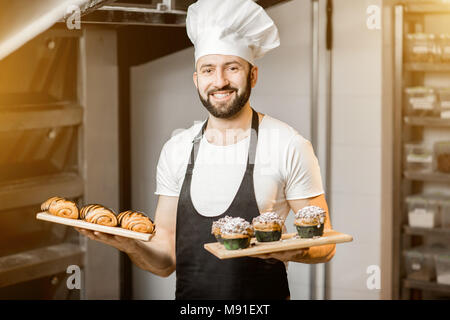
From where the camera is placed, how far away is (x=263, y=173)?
1.89m

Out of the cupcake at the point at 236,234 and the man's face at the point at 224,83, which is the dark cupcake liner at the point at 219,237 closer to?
the cupcake at the point at 236,234

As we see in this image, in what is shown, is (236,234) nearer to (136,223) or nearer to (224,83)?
(136,223)

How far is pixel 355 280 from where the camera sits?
8.43 feet

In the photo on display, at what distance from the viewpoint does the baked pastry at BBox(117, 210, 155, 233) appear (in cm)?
178

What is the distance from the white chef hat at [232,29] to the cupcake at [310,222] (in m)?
0.41

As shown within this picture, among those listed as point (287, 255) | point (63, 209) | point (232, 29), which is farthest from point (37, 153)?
point (287, 255)

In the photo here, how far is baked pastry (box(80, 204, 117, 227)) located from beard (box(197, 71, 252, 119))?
14.8 inches

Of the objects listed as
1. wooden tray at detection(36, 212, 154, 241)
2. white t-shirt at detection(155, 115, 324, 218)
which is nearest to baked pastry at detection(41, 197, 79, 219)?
wooden tray at detection(36, 212, 154, 241)

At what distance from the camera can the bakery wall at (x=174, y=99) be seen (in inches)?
83.0

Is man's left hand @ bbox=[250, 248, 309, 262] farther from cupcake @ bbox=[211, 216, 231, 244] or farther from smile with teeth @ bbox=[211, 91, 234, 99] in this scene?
smile with teeth @ bbox=[211, 91, 234, 99]

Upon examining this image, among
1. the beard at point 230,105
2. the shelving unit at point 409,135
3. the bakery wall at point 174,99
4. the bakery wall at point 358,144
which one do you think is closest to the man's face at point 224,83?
the beard at point 230,105

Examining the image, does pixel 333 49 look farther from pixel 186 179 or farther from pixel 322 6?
pixel 186 179
